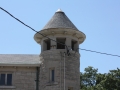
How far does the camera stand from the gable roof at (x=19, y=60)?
2427cm

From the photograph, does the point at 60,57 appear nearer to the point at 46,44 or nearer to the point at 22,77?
the point at 46,44

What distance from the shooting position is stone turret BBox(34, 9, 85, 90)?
76.9ft

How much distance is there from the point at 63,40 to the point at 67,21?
65.1 inches

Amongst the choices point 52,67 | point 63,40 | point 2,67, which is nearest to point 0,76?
point 2,67

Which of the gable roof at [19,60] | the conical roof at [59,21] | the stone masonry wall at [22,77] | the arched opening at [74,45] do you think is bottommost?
the stone masonry wall at [22,77]

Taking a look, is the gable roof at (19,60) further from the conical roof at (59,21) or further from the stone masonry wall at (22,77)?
the conical roof at (59,21)

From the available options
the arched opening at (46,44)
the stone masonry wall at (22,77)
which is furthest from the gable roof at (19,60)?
the arched opening at (46,44)

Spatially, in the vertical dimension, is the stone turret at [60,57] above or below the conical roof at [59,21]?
below

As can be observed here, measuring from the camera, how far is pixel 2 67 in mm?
24531

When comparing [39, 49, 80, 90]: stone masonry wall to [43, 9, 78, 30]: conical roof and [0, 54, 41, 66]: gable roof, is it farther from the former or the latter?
[43, 9, 78, 30]: conical roof

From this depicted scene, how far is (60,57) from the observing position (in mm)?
23938

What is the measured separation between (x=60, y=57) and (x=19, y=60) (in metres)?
3.70

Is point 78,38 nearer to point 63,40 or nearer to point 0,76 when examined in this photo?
point 63,40

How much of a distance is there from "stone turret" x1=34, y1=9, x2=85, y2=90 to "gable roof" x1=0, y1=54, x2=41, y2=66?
86 cm
